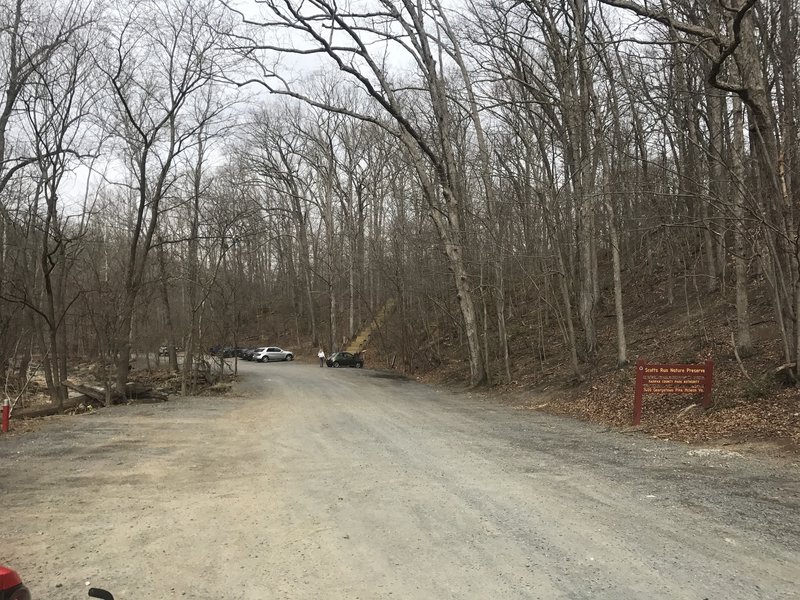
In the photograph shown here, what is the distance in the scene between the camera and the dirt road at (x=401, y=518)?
→ 3.97 m

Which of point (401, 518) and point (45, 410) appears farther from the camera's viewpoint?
point (45, 410)

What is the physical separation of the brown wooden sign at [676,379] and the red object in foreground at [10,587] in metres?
10.0

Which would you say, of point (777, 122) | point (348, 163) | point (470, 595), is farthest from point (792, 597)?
point (348, 163)

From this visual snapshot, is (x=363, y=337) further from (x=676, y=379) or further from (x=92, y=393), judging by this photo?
(x=676, y=379)

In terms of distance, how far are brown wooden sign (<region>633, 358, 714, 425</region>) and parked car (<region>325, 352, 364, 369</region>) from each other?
29646 millimetres

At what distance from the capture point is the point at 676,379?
10.3 metres

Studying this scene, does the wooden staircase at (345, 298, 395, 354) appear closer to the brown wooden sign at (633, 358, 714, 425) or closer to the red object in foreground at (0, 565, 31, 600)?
the brown wooden sign at (633, 358, 714, 425)

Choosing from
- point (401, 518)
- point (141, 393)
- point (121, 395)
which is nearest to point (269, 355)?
point (141, 393)

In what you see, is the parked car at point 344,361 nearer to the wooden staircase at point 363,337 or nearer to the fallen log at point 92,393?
the wooden staircase at point 363,337

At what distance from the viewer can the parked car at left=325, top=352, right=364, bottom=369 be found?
3866 cm

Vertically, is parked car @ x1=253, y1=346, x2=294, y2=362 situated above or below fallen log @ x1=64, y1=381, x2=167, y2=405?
above

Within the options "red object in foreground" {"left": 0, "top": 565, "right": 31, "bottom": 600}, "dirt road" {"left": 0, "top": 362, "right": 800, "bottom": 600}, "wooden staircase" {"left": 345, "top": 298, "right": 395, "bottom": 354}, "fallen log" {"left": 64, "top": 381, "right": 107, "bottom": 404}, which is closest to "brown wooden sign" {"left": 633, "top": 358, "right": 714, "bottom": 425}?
"dirt road" {"left": 0, "top": 362, "right": 800, "bottom": 600}

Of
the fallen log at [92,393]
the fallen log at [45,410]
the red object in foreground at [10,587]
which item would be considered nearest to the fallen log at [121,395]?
the fallen log at [92,393]

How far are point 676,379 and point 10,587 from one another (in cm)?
1057
